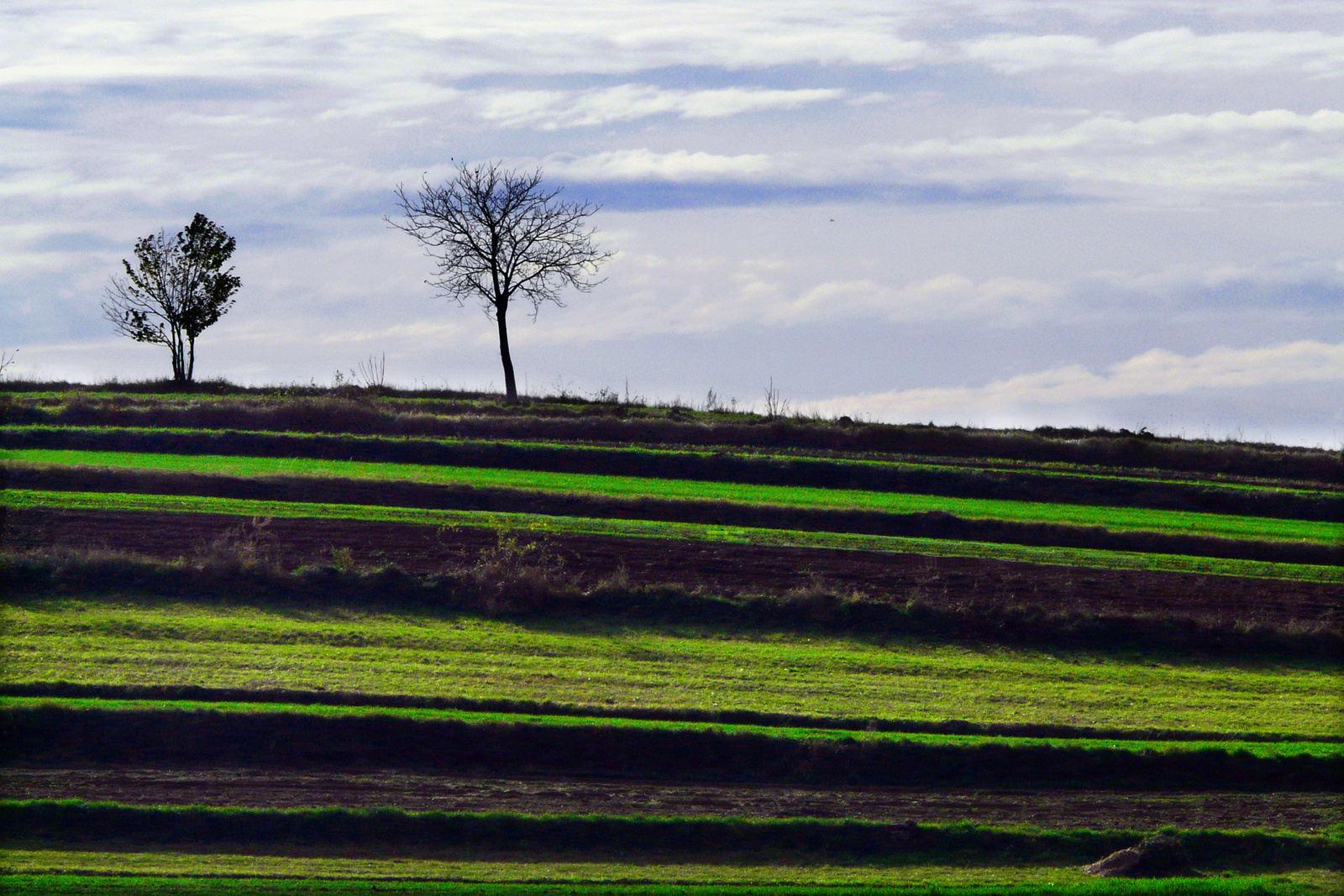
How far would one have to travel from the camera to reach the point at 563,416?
4200 cm

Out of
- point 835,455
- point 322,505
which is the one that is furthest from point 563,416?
point 322,505

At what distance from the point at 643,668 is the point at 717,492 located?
46.5 feet

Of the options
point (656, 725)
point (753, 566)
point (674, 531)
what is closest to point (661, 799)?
point (656, 725)

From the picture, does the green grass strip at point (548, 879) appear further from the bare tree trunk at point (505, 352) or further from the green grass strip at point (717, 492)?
the bare tree trunk at point (505, 352)

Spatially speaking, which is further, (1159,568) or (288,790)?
(1159,568)

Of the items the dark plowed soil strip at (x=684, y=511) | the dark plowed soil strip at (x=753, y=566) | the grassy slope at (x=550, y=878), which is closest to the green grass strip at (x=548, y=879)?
the grassy slope at (x=550, y=878)

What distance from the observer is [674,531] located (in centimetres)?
2745

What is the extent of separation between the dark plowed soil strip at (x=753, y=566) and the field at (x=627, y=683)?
0.41ft

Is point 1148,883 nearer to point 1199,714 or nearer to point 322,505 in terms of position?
point 1199,714

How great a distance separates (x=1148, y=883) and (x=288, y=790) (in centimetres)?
977

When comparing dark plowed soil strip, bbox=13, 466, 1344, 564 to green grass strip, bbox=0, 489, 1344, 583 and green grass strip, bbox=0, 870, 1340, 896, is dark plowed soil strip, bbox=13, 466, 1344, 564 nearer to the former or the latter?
green grass strip, bbox=0, 489, 1344, 583

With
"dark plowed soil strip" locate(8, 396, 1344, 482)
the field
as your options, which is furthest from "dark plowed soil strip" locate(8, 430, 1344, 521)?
"dark plowed soil strip" locate(8, 396, 1344, 482)

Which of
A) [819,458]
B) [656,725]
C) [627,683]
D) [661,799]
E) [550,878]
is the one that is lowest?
[550,878]

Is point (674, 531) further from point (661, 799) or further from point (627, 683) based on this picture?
point (661, 799)
